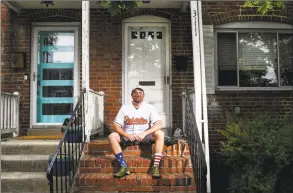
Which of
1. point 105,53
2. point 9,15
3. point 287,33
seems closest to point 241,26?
point 287,33

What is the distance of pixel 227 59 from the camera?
25.0 ft

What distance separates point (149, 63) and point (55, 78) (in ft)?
6.99

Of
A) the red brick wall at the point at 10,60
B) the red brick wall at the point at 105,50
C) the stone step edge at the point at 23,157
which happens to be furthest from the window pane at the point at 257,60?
the red brick wall at the point at 10,60

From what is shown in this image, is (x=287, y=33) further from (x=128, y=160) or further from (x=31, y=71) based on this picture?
(x=31, y=71)

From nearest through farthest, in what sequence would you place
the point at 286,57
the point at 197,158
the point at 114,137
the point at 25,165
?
→ the point at 197,158
the point at 114,137
the point at 25,165
the point at 286,57

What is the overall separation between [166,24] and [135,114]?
114 inches

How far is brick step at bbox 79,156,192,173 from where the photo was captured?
17.3 feet

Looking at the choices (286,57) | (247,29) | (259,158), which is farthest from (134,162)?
(286,57)

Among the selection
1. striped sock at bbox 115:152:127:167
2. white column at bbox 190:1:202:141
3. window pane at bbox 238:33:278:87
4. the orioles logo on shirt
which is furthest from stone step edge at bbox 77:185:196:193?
window pane at bbox 238:33:278:87

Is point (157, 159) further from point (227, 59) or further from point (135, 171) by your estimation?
point (227, 59)

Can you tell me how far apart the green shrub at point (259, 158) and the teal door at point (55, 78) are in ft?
12.2

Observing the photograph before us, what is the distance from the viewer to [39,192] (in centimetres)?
520

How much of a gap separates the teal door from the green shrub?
372cm

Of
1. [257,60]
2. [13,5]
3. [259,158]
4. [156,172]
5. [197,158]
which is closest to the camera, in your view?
[156,172]
